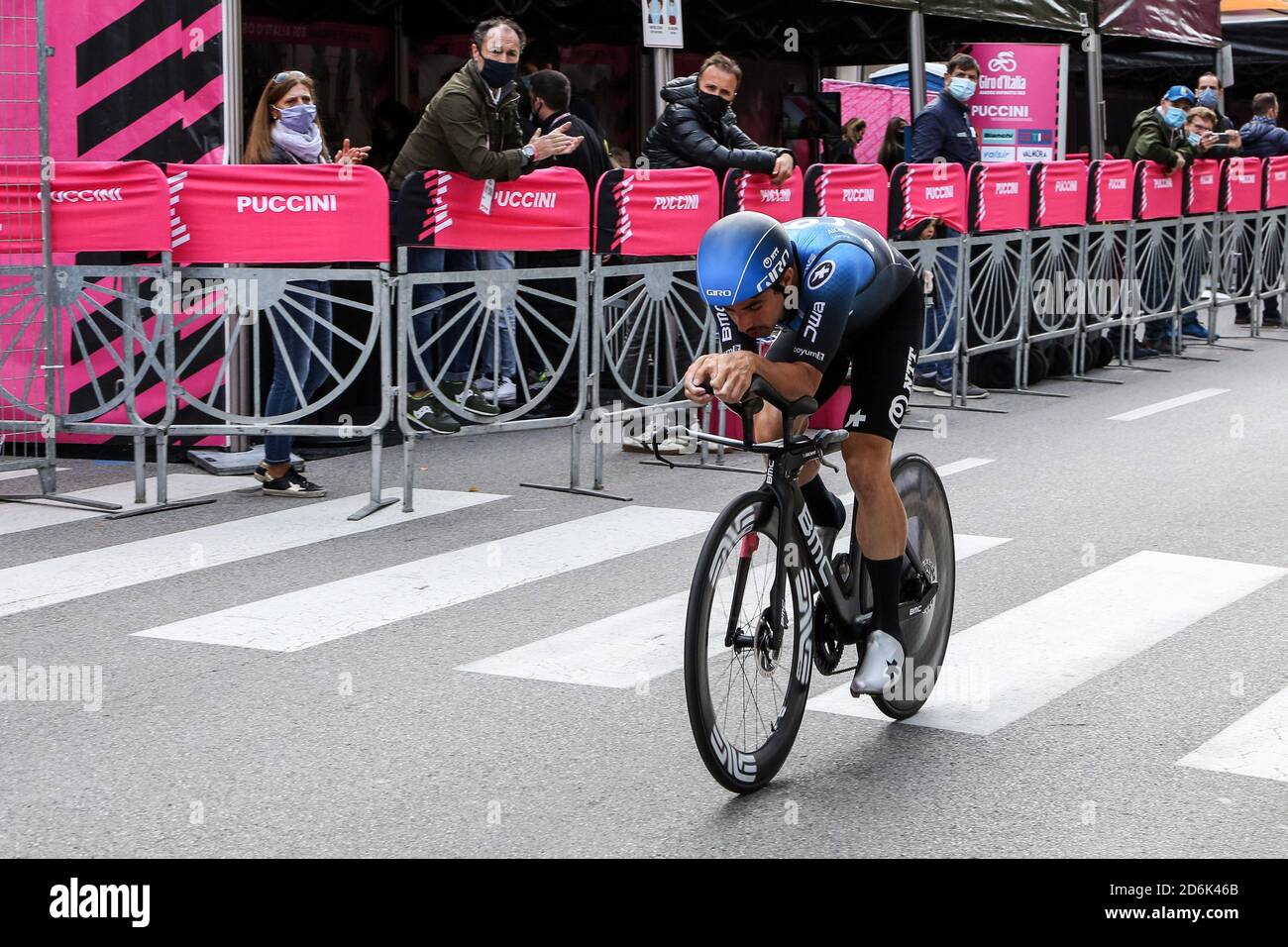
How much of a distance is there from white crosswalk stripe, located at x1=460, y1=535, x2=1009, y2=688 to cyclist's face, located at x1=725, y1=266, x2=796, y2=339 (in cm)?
158

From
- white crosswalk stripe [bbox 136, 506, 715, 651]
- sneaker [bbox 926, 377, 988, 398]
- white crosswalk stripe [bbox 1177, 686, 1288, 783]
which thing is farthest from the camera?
sneaker [bbox 926, 377, 988, 398]

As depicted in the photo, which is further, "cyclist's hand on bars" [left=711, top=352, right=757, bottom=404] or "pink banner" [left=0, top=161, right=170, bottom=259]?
"pink banner" [left=0, top=161, right=170, bottom=259]

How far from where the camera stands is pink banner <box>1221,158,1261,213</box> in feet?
58.1

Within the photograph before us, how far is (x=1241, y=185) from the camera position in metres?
18.0

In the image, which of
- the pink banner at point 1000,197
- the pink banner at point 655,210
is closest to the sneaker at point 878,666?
the pink banner at point 655,210

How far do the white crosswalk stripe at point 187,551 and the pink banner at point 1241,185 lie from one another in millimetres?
11117

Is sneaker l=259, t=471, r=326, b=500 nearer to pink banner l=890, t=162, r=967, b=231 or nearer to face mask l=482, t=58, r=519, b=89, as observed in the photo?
face mask l=482, t=58, r=519, b=89

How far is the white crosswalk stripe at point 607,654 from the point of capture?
593 centimetres

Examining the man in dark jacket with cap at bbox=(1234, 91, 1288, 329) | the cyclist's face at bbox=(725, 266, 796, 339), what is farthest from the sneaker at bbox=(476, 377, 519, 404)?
the man in dark jacket with cap at bbox=(1234, 91, 1288, 329)

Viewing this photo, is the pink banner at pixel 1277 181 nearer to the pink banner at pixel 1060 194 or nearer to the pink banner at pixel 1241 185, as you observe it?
the pink banner at pixel 1241 185

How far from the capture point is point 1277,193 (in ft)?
62.0

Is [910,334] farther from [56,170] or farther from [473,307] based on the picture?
[56,170]

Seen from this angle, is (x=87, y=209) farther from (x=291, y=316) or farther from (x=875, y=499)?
(x=875, y=499)
